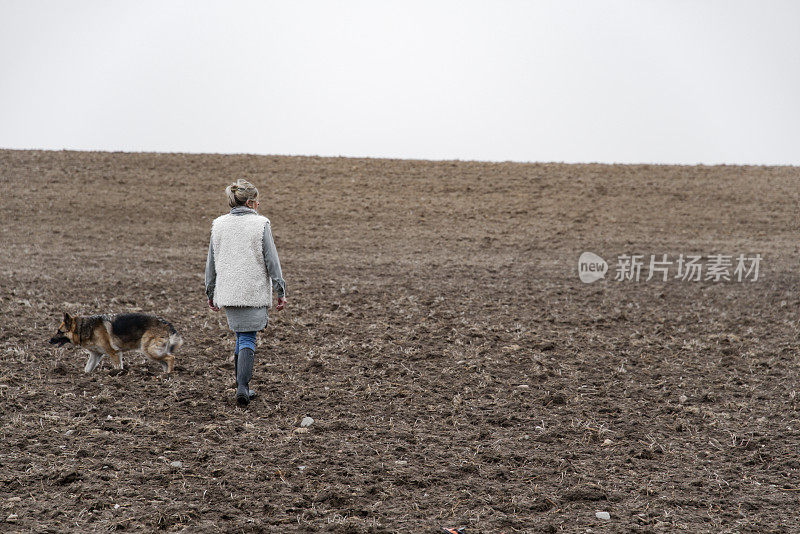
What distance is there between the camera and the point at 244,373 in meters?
5.94

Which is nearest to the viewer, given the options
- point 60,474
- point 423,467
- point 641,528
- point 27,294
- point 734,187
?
point 641,528

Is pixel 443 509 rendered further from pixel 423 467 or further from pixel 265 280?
pixel 265 280

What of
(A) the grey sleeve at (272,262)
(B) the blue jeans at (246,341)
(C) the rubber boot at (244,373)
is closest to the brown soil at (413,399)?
(C) the rubber boot at (244,373)

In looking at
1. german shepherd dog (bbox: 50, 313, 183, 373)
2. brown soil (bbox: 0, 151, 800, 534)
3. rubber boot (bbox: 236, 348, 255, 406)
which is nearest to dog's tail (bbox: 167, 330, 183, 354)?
german shepherd dog (bbox: 50, 313, 183, 373)

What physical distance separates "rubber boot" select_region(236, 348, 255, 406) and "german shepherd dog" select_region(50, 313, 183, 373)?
1001 mm

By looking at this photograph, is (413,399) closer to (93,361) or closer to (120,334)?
(120,334)

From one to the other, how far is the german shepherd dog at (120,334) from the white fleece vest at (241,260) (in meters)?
1.12

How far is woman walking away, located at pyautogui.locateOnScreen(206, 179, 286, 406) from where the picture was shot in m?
5.70

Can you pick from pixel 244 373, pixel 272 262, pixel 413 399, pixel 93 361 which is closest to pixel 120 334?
pixel 93 361

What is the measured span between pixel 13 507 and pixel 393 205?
16.2m

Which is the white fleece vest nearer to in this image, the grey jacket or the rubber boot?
the grey jacket

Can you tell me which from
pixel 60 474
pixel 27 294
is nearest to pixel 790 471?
pixel 60 474

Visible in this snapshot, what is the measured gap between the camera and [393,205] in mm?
19844

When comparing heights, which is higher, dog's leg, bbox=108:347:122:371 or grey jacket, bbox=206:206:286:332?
grey jacket, bbox=206:206:286:332
